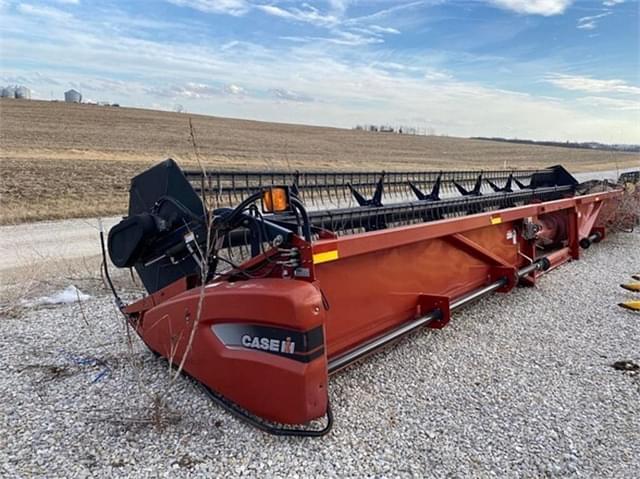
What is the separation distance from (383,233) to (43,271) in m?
4.85

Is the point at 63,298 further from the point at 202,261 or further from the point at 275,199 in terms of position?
the point at 275,199

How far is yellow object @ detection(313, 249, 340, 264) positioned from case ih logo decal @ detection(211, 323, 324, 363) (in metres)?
0.34

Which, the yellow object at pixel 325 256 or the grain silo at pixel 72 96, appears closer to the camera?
the yellow object at pixel 325 256

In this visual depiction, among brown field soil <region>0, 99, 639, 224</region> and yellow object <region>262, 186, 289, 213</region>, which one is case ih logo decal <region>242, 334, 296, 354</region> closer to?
yellow object <region>262, 186, 289, 213</region>

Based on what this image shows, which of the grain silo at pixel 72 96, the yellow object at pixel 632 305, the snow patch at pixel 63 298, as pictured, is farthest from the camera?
the grain silo at pixel 72 96

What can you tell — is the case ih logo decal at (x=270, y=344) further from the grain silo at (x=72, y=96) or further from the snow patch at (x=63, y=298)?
the grain silo at (x=72, y=96)

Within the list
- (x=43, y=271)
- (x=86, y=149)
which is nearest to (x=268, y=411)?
(x=43, y=271)

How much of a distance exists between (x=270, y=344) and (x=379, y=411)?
826mm

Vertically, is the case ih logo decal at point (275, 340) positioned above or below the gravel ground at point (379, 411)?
above

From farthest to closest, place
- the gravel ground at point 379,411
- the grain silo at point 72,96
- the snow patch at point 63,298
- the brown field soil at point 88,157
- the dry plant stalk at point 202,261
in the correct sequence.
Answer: the grain silo at point 72,96 → the brown field soil at point 88,157 → the snow patch at point 63,298 → the dry plant stalk at point 202,261 → the gravel ground at point 379,411

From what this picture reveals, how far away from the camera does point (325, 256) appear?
8.57ft

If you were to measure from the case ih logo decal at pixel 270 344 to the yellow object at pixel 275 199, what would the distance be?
0.65 meters

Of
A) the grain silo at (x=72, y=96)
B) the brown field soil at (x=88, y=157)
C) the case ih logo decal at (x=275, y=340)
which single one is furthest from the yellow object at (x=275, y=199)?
the grain silo at (x=72, y=96)

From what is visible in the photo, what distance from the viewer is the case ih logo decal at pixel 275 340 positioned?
2.43 m
